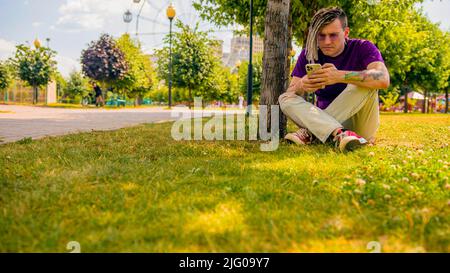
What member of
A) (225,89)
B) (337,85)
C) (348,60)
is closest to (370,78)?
(348,60)

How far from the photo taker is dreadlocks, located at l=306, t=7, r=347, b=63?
14.8 ft

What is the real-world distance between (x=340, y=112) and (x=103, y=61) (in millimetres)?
27296

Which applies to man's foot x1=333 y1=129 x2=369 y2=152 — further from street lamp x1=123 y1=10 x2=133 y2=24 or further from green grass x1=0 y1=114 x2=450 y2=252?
street lamp x1=123 y1=10 x2=133 y2=24

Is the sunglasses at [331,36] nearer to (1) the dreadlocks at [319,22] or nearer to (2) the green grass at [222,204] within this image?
(1) the dreadlocks at [319,22]

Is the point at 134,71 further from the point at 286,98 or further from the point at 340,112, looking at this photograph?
the point at 340,112

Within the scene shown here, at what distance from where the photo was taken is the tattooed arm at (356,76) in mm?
4219

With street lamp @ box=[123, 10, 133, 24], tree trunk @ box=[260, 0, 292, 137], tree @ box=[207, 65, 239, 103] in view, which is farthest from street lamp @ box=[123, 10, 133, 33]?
tree trunk @ box=[260, 0, 292, 137]

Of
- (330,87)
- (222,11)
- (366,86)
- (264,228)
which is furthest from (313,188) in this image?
(222,11)

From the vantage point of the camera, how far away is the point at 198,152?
14.7 feet

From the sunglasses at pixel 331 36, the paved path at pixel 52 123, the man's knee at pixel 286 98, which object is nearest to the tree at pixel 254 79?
the paved path at pixel 52 123

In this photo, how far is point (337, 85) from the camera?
16.3ft

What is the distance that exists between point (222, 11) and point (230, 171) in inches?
406
